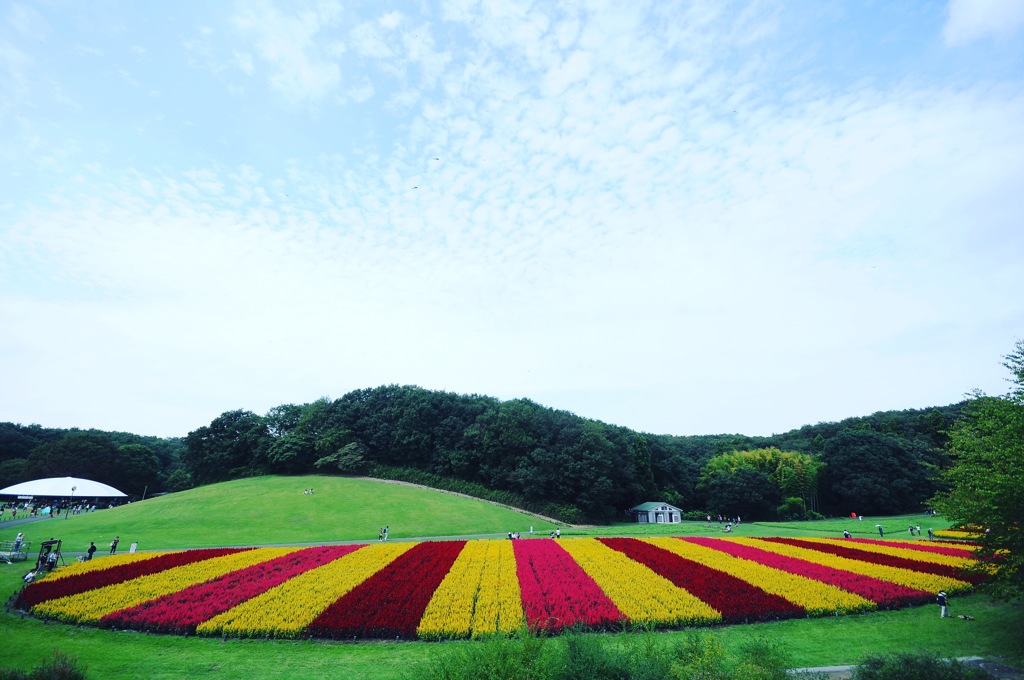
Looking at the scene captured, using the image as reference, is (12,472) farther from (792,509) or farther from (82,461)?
(792,509)

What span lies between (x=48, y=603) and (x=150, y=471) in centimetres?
9544

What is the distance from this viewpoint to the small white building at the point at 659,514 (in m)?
70.9

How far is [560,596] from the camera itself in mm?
18344

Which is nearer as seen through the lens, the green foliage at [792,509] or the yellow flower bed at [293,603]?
the yellow flower bed at [293,603]

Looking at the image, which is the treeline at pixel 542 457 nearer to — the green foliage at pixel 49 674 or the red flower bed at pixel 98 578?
the red flower bed at pixel 98 578

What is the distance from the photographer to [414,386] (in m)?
101

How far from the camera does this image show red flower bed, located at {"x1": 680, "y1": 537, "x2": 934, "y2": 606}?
60.7 feet

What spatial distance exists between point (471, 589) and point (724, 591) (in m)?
10.0

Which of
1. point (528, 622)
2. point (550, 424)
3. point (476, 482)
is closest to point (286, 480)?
point (476, 482)

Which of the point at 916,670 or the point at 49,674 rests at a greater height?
the point at 916,670

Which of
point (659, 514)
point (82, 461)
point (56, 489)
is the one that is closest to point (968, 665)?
point (659, 514)

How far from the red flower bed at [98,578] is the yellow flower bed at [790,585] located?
2780cm

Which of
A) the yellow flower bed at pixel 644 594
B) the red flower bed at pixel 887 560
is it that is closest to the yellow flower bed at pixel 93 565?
the yellow flower bed at pixel 644 594

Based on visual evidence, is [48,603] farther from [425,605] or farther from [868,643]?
[868,643]
